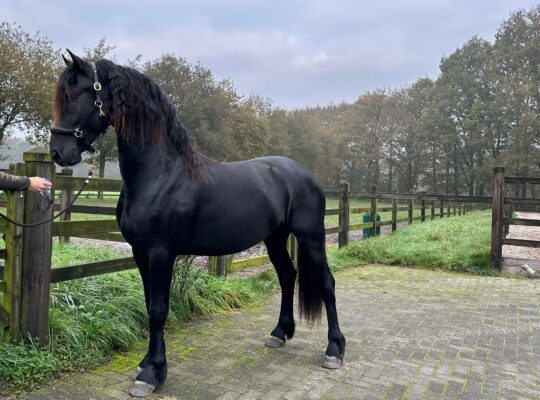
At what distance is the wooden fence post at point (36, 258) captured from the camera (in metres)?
3.04

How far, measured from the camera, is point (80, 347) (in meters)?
3.16

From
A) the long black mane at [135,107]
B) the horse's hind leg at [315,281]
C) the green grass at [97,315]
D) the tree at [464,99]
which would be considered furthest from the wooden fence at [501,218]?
the tree at [464,99]

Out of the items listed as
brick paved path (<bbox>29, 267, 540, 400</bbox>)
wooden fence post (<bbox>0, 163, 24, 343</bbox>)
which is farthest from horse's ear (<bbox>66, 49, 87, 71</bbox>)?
brick paved path (<bbox>29, 267, 540, 400</bbox>)

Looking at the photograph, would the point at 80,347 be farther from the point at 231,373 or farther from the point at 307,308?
the point at 307,308

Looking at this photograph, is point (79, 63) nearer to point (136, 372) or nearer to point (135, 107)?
point (135, 107)

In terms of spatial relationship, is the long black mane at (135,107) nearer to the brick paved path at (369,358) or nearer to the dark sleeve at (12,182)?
the dark sleeve at (12,182)

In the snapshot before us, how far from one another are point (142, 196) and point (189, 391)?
1282 mm

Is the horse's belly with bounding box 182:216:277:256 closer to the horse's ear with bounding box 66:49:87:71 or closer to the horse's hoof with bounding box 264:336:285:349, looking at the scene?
the horse's hoof with bounding box 264:336:285:349

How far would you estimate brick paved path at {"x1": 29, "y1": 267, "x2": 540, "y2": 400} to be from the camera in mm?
2822

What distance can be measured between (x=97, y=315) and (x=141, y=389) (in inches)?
42.3

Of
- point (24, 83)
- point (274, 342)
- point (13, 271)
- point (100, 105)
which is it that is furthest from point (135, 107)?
point (24, 83)

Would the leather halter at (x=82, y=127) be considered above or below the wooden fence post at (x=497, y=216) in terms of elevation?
above

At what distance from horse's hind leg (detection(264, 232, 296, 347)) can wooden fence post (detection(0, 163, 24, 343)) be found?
192 centimetres

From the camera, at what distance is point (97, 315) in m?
3.55
